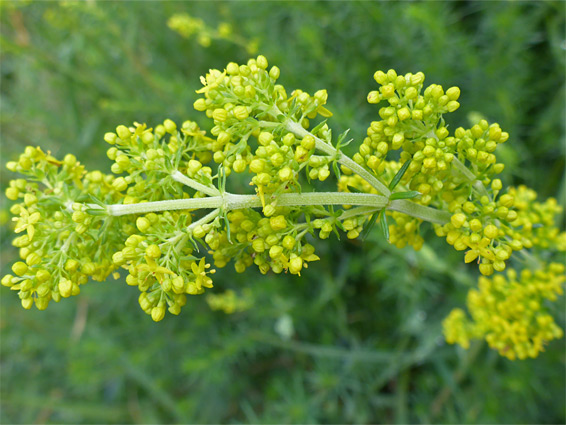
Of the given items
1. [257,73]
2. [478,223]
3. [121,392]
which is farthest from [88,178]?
[121,392]

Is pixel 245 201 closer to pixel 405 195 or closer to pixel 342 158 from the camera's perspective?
pixel 342 158

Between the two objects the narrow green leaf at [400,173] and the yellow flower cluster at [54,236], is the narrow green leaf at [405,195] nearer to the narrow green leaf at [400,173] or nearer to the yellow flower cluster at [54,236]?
the narrow green leaf at [400,173]

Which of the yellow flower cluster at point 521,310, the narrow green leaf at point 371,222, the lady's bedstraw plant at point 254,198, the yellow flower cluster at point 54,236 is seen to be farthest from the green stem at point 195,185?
the yellow flower cluster at point 521,310

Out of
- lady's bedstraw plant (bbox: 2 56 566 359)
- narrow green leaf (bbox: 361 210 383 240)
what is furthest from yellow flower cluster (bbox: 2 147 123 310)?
narrow green leaf (bbox: 361 210 383 240)

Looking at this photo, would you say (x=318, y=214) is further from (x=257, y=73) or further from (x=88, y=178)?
(x=88, y=178)

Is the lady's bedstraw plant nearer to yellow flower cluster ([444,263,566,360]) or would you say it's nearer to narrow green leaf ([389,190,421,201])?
narrow green leaf ([389,190,421,201])

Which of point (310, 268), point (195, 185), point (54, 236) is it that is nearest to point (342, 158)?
point (195, 185)
